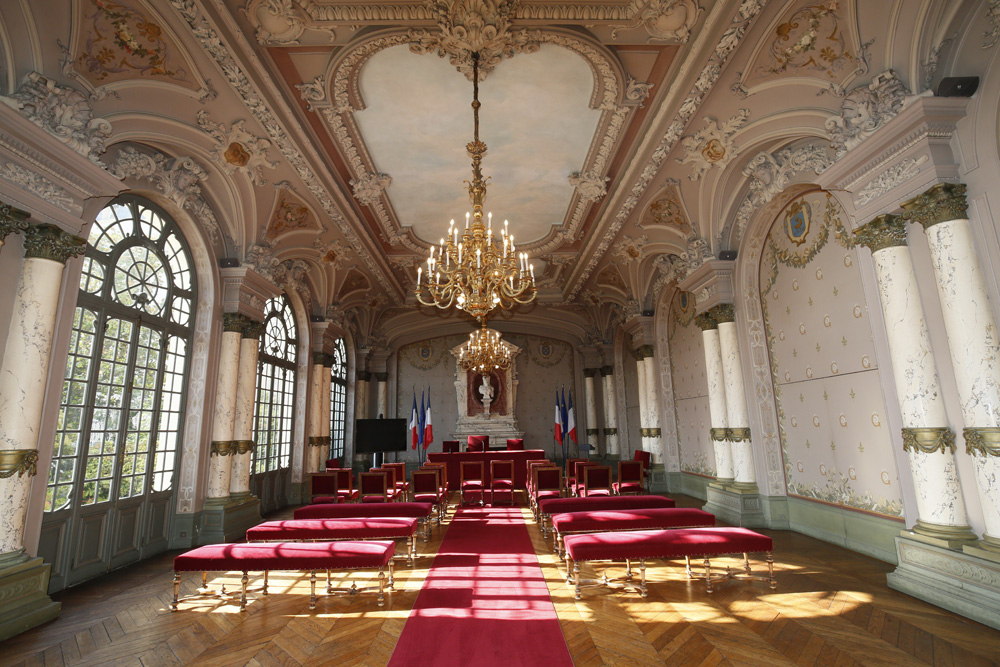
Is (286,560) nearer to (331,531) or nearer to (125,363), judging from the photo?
(331,531)

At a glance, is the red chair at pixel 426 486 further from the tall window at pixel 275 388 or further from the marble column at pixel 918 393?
the marble column at pixel 918 393

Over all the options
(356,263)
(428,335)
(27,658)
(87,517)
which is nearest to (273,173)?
(356,263)

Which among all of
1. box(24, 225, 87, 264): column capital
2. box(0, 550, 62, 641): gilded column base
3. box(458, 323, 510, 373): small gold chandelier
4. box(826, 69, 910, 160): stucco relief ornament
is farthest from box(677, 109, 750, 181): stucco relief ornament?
box(0, 550, 62, 641): gilded column base

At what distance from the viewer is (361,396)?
1515 cm

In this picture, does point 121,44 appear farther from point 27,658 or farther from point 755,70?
point 755,70

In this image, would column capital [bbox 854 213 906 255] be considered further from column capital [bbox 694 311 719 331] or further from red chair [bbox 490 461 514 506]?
red chair [bbox 490 461 514 506]

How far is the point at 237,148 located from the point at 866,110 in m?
6.95

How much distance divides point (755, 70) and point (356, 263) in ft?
27.2

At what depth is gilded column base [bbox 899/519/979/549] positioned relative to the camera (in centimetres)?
409

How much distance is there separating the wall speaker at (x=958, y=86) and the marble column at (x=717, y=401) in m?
4.51

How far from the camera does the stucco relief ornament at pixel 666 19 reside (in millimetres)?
4688

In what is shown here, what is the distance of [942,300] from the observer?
4176mm

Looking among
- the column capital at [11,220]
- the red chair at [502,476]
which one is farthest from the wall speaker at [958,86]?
the red chair at [502,476]

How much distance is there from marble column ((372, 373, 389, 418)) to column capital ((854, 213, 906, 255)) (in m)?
13.8
